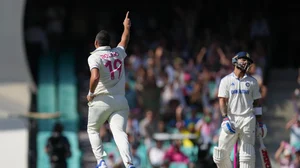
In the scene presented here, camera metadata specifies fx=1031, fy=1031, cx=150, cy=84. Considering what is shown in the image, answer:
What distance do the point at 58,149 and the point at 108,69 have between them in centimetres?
602

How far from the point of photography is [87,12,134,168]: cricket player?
13328 mm

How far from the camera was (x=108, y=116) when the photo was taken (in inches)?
535

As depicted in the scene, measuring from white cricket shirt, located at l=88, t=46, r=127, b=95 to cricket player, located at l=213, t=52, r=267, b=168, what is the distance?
5.12ft

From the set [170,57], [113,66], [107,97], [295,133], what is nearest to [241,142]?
[107,97]

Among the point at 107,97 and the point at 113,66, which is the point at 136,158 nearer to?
the point at 107,97

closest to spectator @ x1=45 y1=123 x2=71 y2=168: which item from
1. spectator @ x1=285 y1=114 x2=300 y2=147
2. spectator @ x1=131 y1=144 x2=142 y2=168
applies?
spectator @ x1=131 y1=144 x2=142 y2=168

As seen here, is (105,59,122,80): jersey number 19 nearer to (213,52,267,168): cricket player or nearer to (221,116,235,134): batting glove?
(213,52,267,168): cricket player

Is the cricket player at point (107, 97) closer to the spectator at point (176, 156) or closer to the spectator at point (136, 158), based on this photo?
the spectator at point (136, 158)

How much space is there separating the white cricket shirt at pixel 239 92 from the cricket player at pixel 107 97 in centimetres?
151

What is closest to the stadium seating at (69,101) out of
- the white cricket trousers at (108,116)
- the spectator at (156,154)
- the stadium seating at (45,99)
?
the stadium seating at (45,99)

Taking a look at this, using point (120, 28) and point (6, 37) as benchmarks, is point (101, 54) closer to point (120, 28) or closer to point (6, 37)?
point (6, 37)

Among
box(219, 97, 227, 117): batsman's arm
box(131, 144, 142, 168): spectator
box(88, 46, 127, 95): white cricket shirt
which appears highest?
box(88, 46, 127, 95): white cricket shirt

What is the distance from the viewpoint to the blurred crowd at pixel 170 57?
68.3ft

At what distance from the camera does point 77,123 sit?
2225 cm
